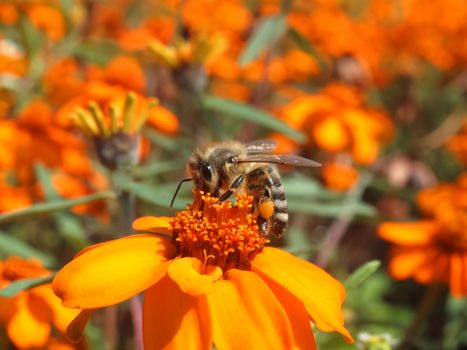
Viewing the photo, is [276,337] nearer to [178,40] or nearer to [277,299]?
[277,299]

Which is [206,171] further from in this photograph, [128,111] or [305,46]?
[305,46]

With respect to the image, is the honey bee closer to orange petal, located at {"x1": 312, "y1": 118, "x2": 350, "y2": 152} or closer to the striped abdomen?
the striped abdomen

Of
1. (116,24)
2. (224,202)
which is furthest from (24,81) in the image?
(224,202)

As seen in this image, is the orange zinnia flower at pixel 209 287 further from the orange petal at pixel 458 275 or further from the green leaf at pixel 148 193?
the orange petal at pixel 458 275

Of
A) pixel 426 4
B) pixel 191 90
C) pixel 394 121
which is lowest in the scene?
pixel 394 121

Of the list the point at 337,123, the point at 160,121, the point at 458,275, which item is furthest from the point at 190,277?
the point at 337,123
